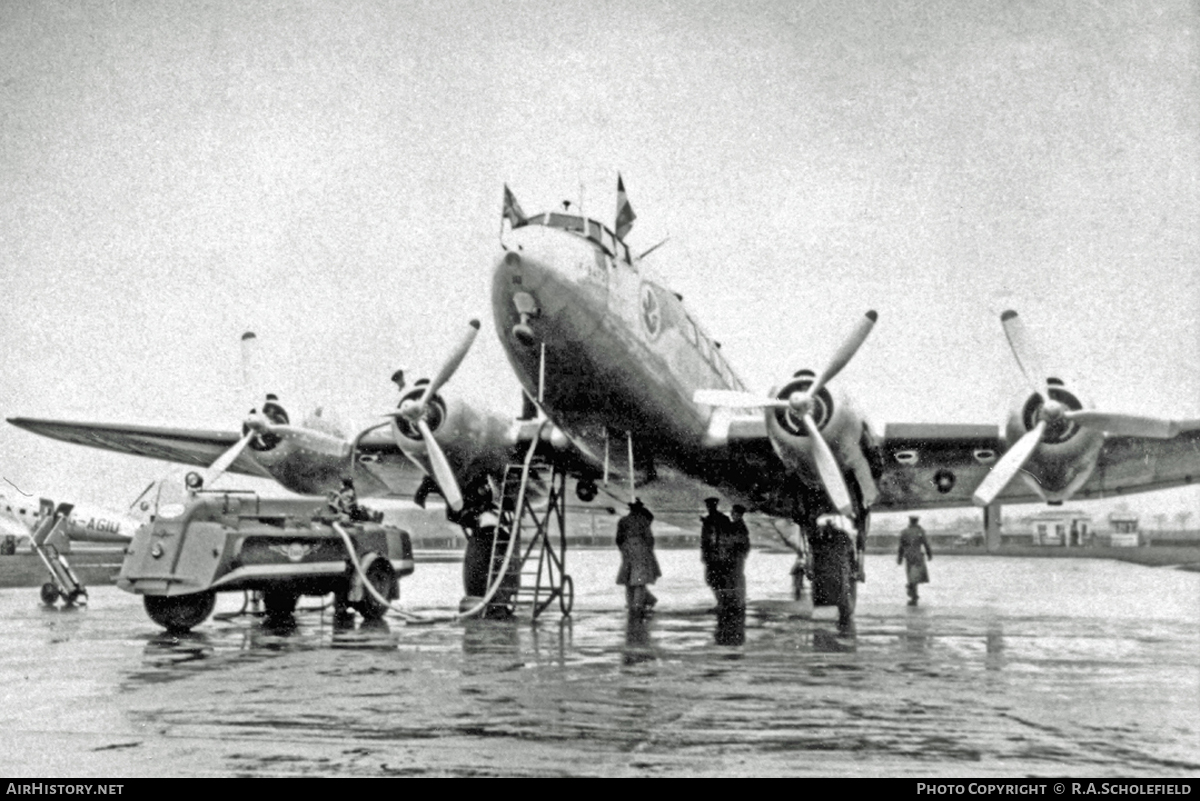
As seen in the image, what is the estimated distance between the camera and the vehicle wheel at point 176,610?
43.8 feet

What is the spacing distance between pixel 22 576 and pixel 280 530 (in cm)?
2276

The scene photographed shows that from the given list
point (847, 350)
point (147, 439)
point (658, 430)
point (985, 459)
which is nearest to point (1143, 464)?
point (985, 459)

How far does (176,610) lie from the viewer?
13.5 meters

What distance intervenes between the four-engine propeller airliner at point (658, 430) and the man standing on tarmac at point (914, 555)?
212 cm

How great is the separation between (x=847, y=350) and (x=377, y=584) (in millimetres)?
7595

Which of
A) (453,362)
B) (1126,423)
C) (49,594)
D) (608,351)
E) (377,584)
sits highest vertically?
(453,362)

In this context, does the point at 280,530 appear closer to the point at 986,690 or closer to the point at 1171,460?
the point at 986,690

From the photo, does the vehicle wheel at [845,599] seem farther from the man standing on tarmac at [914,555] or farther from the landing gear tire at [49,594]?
the landing gear tire at [49,594]

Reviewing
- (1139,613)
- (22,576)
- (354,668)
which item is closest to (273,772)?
(354,668)

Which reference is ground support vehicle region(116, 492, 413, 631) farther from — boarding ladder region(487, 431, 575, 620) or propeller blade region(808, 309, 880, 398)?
propeller blade region(808, 309, 880, 398)

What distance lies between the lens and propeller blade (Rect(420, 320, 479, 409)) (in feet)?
51.7

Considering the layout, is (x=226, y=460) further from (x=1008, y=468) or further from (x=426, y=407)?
(x=1008, y=468)

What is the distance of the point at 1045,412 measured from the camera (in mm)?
13039

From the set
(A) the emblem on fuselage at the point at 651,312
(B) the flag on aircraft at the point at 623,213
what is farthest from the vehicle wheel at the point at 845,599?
(B) the flag on aircraft at the point at 623,213
